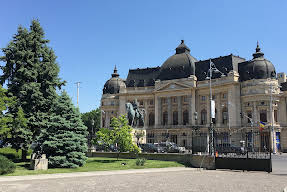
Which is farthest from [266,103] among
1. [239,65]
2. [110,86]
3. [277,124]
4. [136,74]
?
[110,86]

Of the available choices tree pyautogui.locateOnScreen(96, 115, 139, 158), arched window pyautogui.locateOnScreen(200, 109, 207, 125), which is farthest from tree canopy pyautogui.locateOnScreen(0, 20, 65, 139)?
arched window pyautogui.locateOnScreen(200, 109, 207, 125)

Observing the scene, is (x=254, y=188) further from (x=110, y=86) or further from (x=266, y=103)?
(x=110, y=86)

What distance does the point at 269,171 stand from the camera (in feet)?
70.5

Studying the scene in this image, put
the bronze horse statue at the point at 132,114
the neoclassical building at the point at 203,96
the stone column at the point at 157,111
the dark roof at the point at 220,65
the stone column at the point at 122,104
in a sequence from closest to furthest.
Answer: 1. the bronze horse statue at the point at 132,114
2. the neoclassical building at the point at 203,96
3. the dark roof at the point at 220,65
4. the stone column at the point at 157,111
5. the stone column at the point at 122,104

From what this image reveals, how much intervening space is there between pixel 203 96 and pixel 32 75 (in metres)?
54.6

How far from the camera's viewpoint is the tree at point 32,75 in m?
28.2

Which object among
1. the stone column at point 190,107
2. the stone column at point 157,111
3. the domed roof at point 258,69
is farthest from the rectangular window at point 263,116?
the stone column at point 157,111

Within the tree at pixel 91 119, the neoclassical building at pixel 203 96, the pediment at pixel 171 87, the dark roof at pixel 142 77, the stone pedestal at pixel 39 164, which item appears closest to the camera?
the stone pedestal at pixel 39 164

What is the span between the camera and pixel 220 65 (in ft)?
251

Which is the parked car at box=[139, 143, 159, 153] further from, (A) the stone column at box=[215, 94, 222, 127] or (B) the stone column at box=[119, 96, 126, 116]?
(B) the stone column at box=[119, 96, 126, 116]

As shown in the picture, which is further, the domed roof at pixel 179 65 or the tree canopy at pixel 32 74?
the domed roof at pixel 179 65

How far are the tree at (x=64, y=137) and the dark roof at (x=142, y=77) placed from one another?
63.7 metres

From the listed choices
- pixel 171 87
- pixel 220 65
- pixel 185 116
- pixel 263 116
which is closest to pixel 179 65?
pixel 171 87

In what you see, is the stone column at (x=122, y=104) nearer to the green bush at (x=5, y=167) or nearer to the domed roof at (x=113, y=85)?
the domed roof at (x=113, y=85)
